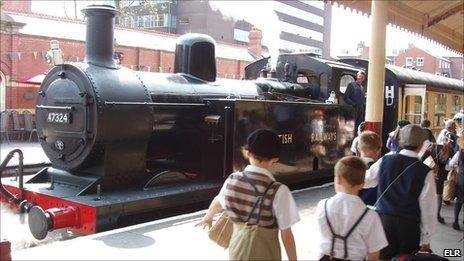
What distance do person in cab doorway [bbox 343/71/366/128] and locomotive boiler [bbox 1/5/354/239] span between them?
1.70m

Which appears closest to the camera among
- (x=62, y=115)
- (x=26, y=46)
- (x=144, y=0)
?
(x=62, y=115)

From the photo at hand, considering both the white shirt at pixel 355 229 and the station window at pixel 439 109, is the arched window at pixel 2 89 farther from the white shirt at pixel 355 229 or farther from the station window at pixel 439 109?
the white shirt at pixel 355 229

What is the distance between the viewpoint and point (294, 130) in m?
7.54

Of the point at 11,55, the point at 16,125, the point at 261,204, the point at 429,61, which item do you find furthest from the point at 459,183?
the point at 429,61

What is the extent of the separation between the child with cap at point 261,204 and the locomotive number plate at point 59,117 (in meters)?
3.63

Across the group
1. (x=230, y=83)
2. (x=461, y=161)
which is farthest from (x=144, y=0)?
(x=461, y=161)

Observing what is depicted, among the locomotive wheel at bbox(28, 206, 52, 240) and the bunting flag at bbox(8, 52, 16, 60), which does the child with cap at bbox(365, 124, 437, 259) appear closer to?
the locomotive wheel at bbox(28, 206, 52, 240)

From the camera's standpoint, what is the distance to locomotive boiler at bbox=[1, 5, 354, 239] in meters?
5.39

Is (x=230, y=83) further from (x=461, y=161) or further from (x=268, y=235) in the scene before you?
(x=268, y=235)

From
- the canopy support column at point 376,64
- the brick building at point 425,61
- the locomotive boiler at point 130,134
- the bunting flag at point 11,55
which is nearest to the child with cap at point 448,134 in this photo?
the canopy support column at point 376,64

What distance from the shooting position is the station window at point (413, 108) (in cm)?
1097

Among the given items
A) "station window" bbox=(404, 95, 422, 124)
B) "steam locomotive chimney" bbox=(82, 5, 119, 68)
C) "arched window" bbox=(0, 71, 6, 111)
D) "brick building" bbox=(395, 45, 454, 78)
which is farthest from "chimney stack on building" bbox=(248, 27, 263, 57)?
"brick building" bbox=(395, 45, 454, 78)

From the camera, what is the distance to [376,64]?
239 inches

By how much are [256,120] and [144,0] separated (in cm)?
3447
